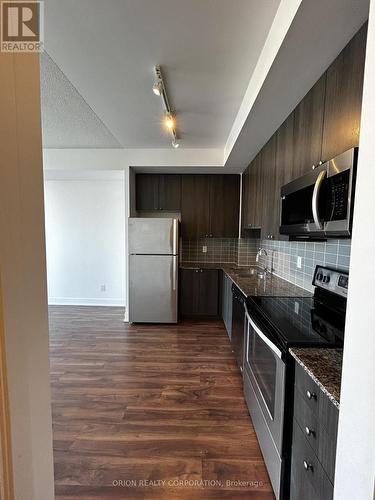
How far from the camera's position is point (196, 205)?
13.5 feet

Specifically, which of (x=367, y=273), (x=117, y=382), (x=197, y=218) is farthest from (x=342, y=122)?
(x=197, y=218)

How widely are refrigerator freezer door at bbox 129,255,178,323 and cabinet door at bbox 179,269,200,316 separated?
0.75ft

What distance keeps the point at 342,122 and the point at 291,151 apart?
28.1 inches

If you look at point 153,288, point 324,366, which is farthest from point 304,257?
point 153,288

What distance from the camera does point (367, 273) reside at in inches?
22.7

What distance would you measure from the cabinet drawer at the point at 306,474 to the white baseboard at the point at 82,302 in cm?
406

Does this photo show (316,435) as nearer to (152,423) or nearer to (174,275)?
(152,423)

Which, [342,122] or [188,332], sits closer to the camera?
[342,122]

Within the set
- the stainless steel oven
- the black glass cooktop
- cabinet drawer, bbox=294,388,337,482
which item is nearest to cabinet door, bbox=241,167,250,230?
the black glass cooktop

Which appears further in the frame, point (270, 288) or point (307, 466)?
point (270, 288)

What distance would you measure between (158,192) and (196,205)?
0.66 meters

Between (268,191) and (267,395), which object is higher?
(268,191)

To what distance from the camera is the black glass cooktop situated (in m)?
1.22

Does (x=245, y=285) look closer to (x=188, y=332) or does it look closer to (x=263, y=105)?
(x=188, y=332)
